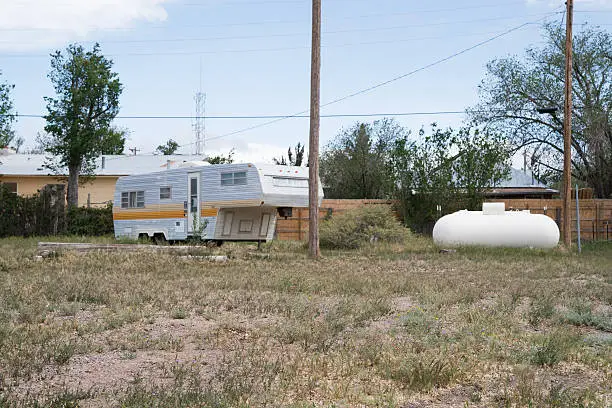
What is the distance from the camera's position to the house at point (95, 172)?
145 feet

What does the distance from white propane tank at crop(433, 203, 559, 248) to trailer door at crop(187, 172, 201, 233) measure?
27.1 feet

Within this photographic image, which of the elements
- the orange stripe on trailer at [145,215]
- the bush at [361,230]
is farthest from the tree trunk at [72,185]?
the bush at [361,230]

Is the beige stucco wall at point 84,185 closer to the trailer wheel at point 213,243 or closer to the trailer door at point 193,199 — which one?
the trailer door at point 193,199

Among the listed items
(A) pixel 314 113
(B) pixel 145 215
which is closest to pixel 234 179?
(A) pixel 314 113

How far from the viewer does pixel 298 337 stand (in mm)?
7125

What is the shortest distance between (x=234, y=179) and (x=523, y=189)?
23.0m

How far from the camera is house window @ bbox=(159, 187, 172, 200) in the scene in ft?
78.5

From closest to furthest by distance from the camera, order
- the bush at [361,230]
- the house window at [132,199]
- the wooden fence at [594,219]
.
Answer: the house window at [132,199], the bush at [361,230], the wooden fence at [594,219]

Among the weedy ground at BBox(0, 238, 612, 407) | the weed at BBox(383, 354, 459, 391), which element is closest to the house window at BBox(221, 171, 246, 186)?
the weedy ground at BBox(0, 238, 612, 407)

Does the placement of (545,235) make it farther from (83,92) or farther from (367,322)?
(83,92)

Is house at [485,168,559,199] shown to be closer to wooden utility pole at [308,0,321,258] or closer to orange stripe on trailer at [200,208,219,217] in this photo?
wooden utility pole at [308,0,321,258]

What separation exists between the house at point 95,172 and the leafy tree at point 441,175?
17.0 m

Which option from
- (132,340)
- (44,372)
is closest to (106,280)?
(132,340)

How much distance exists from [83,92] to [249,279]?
90.6 ft
